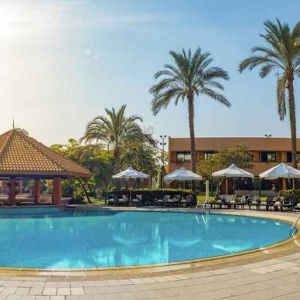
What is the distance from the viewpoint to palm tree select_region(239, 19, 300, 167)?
97.6ft

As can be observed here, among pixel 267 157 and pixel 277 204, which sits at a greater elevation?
pixel 267 157

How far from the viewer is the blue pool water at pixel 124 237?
471 inches

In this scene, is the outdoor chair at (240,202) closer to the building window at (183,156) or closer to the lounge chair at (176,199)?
the lounge chair at (176,199)

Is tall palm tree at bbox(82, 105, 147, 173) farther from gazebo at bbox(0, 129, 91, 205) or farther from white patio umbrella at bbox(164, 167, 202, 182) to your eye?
white patio umbrella at bbox(164, 167, 202, 182)

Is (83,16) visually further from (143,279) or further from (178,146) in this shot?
(178,146)

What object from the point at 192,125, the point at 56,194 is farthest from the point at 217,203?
the point at 56,194

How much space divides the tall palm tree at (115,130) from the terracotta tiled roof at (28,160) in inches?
283

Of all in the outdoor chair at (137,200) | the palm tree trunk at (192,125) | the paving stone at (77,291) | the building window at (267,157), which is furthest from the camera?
the building window at (267,157)

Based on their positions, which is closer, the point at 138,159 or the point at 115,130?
the point at 115,130

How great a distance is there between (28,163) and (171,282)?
22128 mm

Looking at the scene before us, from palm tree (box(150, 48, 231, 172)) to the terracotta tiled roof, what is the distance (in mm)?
9345

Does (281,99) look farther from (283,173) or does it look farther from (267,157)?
(267,157)

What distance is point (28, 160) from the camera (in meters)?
28.4

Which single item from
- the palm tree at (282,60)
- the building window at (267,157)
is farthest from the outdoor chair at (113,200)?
the building window at (267,157)
